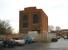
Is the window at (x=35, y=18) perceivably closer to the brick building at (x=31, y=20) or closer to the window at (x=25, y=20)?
the brick building at (x=31, y=20)

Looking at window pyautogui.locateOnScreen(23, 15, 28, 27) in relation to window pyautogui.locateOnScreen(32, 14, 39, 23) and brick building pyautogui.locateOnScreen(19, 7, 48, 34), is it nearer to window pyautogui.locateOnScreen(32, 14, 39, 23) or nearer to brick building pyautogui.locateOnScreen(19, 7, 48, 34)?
brick building pyautogui.locateOnScreen(19, 7, 48, 34)

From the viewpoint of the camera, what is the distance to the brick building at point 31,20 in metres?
127

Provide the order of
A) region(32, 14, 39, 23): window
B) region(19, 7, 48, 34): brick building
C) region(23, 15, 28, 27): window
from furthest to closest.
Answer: region(23, 15, 28, 27): window → region(32, 14, 39, 23): window → region(19, 7, 48, 34): brick building

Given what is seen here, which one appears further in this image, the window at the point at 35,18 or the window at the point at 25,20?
the window at the point at 25,20

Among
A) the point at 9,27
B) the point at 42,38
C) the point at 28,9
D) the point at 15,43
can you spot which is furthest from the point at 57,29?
the point at 15,43

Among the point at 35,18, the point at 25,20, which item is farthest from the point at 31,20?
the point at 25,20

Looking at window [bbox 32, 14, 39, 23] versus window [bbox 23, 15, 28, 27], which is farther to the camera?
window [bbox 23, 15, 28, 27]

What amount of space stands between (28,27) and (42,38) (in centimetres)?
6930

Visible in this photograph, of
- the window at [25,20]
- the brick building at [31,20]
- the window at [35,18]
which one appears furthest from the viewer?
the window at [25,20]

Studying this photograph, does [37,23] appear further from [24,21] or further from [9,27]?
[9,27]

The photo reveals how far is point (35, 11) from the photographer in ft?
436

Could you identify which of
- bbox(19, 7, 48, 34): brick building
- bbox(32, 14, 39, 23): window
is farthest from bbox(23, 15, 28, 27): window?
bbox(32, 14, 39, 23): window

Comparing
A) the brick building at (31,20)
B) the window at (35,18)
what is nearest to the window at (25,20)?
the brick building at (31,20)

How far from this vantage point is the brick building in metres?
127
